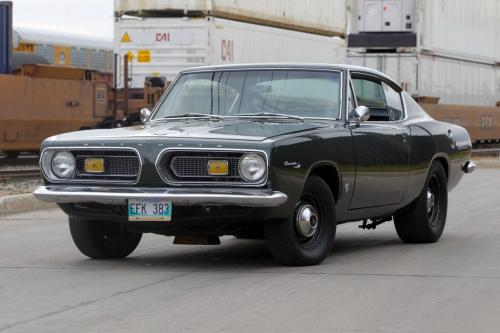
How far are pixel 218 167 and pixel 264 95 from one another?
1.40m

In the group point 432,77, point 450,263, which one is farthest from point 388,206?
point 432,77

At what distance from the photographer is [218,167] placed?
7930 millimetres

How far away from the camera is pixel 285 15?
2758 cm

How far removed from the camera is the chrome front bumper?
7754 millimetres

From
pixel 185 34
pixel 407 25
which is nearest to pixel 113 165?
pixel 185 34

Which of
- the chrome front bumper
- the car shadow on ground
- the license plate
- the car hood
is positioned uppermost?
the car hood

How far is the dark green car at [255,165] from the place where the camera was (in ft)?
26.0

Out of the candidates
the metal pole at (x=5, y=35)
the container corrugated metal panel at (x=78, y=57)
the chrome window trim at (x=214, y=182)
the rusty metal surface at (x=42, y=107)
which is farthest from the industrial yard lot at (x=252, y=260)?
the container corrugated metal panel at (x=78, y=57)

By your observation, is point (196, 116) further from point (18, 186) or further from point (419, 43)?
point (419, 43)

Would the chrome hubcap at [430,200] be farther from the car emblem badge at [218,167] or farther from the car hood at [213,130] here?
the car emblem badge at [218,167]

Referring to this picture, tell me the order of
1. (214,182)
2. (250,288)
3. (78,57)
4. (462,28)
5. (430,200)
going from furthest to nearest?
1. (78,57)
2. (462,28)
3. (430,200)
4. (214,182)
5. (250,288)

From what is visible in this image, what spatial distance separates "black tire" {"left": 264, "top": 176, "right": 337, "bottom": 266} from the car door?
52 centimetres

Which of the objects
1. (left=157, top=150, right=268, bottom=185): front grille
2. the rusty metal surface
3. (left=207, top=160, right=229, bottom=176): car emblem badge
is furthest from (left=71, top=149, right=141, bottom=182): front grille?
the rusty metal surface

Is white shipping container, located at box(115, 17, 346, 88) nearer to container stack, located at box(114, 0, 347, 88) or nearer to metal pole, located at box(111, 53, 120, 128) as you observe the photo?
container stack, located at box(114, 0, 347, 88)
